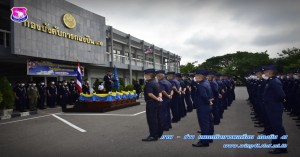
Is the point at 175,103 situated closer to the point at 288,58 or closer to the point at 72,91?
the point at 72,91

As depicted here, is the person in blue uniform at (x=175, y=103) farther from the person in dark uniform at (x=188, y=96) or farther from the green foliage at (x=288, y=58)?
the green foliage at (x=288, y=58)

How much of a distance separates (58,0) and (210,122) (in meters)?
17.8

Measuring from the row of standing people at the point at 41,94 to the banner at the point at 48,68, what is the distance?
1.18 m

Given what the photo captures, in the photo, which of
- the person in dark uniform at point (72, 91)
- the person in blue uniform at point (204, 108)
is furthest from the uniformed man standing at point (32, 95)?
the person in blue uniform at point (204, 108)

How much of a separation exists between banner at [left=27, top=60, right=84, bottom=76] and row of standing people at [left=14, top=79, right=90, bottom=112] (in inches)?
46.4

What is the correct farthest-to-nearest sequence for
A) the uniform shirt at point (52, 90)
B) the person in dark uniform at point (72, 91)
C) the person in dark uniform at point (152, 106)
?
the person in dark uniform at point (72, 91) → the uniform shirt at point (52, 90) → the person in dark uniform at point (152, 106)

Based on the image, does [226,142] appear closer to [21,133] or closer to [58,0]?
[21,133]

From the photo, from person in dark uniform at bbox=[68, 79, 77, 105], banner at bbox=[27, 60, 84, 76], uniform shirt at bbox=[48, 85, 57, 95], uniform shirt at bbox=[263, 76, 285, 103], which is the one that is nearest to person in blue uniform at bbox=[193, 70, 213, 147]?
uniform shirt at bbox=[263, 76, 285, 103]

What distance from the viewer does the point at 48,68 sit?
63.1ft

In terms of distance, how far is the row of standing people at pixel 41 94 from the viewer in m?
14.8

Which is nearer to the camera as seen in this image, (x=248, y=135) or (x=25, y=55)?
(x=248, y=135)

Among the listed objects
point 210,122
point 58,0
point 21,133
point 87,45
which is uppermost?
point 58,0

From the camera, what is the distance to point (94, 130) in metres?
8.08

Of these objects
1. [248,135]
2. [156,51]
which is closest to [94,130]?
[248,135]
